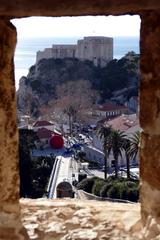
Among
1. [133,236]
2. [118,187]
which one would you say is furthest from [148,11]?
[118,187]

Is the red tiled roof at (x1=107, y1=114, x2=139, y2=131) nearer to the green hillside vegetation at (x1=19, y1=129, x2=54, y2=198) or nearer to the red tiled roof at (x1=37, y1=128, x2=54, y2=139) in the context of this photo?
the red tiled roof at (x1=37, y1=128, x2=54, y2=139)

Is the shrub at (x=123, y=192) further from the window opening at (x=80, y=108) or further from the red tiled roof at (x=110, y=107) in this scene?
the red tiled roof at (x=110, y=107)

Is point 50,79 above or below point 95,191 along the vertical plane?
above

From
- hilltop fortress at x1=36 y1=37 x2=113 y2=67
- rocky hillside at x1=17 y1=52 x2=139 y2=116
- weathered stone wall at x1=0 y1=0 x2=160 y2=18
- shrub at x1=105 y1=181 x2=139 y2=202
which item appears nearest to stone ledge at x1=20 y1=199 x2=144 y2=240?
weathered stone wall at x1=0 y1=0 x2=160 y2=18

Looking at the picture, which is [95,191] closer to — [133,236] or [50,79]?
[133,236]

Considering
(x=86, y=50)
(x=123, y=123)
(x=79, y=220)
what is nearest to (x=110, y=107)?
(x=123, y=123)

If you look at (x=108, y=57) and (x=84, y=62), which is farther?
(x=108, y=57)
